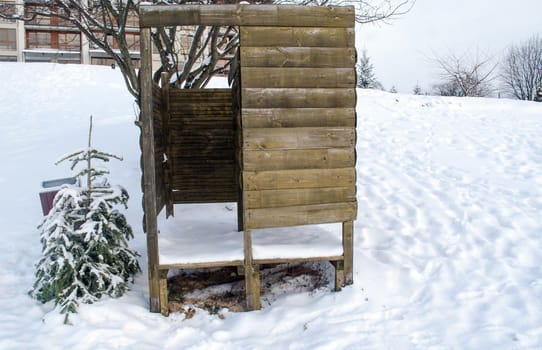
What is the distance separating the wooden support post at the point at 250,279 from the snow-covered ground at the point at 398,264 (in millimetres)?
126

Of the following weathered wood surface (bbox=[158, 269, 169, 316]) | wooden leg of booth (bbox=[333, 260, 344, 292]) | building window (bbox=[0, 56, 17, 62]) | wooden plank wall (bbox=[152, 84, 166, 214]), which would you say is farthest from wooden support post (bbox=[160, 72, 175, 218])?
building window (bbox=[0, 56, 17, 62])

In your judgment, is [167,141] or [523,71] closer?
[167,141]

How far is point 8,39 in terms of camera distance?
1719 inches

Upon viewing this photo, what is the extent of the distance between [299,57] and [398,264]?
2516 mm

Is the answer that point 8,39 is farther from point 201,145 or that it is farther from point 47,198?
point 47,198

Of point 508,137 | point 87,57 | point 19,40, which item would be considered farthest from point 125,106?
point 19,40

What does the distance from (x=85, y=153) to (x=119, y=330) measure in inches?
73.7

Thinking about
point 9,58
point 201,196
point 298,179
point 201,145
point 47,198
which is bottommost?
point 201,196

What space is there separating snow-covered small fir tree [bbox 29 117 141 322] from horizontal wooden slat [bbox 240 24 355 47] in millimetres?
1858

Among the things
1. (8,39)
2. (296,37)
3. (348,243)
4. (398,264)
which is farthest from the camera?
(8,39)

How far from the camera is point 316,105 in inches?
175

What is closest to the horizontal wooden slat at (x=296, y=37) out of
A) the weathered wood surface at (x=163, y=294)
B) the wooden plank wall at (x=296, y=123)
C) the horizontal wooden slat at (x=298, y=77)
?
the wooden plank wall at (x=296, y=123)

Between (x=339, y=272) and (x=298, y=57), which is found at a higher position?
(x=298, y=57)

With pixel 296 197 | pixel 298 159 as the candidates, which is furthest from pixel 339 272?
pixel 298 159
